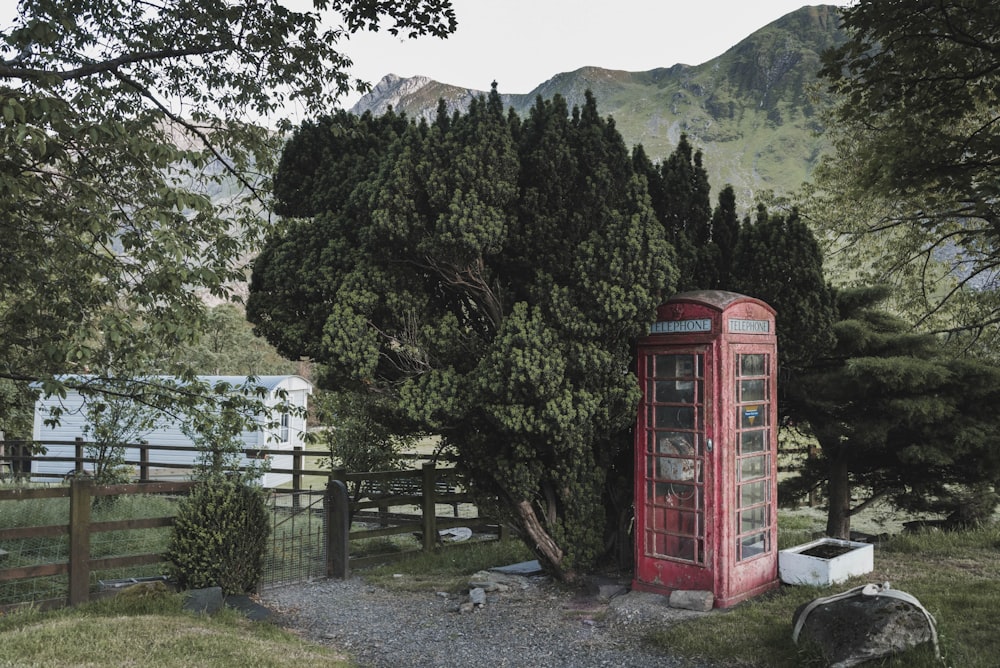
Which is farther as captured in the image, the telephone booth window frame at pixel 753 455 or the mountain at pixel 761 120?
the mountain at pixel 761 120

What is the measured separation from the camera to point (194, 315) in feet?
21.3

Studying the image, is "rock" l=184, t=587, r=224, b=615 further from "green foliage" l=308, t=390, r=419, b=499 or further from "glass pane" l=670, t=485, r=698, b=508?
"green foliage" l=308, t=390, r=419, b=499

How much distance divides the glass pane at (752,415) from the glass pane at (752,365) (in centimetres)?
35

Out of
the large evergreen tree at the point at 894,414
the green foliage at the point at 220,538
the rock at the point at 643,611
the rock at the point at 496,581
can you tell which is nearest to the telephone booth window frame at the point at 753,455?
the rock at the point at 643,611

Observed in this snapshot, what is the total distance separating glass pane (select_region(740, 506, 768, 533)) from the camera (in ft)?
25.5

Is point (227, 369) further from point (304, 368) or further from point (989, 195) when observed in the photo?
point (989, 195)

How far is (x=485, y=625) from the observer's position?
7.45 metres

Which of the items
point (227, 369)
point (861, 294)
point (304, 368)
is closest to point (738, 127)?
point (304, 368)

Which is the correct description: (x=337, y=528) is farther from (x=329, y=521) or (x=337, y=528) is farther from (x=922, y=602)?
(x=922, y=602)

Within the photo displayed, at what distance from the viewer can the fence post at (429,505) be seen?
11.0 m

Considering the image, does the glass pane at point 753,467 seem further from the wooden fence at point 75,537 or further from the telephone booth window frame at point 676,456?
the wooden fence at point 75,537

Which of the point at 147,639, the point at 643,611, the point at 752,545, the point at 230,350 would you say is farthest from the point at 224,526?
the point at 230,350

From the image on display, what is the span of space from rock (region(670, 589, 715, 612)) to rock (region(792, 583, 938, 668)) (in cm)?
152

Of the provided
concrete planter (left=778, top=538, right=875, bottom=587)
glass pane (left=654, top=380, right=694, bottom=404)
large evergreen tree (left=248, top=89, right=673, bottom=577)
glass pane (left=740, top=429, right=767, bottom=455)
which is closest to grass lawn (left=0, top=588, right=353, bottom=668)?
large evergreen tree (left=248, top=89, right=673, bottom=577)
